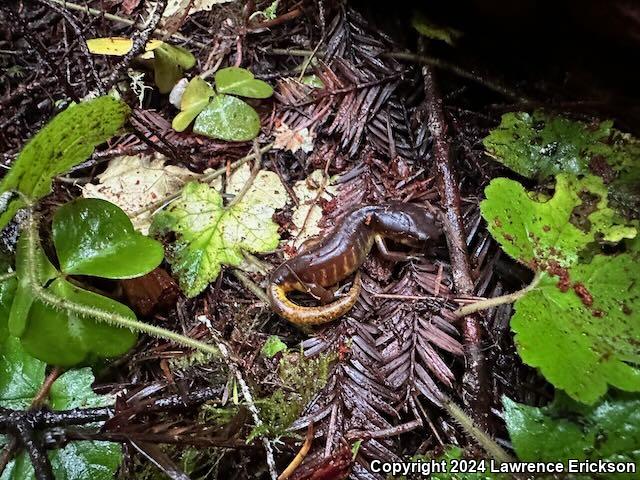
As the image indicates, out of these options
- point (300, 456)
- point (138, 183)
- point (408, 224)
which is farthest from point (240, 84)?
point (300, 456)

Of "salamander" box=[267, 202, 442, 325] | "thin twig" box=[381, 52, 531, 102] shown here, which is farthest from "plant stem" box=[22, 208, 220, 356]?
"thin twig" box=[381, 52, 531, 102]

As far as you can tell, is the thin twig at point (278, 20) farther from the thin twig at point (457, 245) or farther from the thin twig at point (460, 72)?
the thin twig at point (457, 245)

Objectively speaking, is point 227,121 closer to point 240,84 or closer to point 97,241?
point 240,84

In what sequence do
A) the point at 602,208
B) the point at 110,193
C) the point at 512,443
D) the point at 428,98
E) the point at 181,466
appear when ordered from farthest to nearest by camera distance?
the point at 110,193 → the point at 428,98 → the point at 602,208 → the point at 181,466 → the point at 512,443

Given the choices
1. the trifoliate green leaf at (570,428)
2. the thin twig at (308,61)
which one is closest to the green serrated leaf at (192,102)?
the thin twig at (308,61)

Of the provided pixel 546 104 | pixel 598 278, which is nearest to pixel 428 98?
pixel 546 104

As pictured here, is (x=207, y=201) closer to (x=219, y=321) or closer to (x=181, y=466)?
(x=219, y=321)

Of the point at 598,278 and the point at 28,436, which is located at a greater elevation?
the point at 598,278
